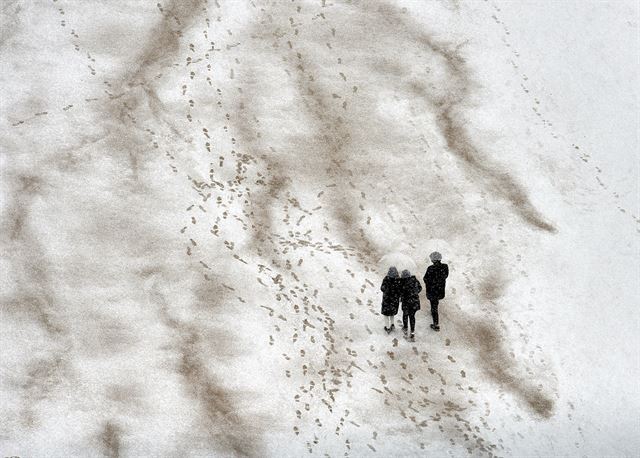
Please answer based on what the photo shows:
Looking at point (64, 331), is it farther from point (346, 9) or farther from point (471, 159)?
point (346, 9)

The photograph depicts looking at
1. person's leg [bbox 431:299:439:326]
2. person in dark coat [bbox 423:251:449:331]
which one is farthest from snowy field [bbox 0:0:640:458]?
person in dark coat [bbox 423:251:449:331]

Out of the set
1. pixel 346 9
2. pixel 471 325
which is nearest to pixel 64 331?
pixel 471 325

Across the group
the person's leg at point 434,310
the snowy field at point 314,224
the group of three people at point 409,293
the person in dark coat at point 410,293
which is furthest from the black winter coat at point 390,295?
the person's leg at point 434,310

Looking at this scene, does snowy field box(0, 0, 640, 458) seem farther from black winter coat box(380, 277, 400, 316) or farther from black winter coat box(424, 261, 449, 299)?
black winter coat box(424, 261, 449, 299)

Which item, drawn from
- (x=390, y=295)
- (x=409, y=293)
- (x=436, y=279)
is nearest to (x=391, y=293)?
(x=390, y=295)

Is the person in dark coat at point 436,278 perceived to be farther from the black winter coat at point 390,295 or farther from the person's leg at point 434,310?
the black winter coat at point 390,295

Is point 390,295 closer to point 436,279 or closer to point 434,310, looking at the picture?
point 436,279

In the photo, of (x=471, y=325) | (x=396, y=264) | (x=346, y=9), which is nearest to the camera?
(x=396, y=264)
